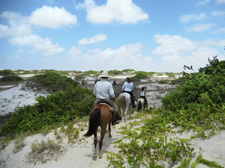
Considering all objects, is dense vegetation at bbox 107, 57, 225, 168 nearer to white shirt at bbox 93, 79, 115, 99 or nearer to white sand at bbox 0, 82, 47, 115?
white shirt at bbox 93, 79, 115, 99

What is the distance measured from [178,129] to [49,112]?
281 inches

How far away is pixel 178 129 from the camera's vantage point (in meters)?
5.93

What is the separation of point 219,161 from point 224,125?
1676 mm

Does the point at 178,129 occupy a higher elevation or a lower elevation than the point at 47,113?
higher

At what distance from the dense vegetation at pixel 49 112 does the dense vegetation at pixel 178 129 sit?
14.5 feet

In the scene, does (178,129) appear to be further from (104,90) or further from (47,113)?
(47,113)

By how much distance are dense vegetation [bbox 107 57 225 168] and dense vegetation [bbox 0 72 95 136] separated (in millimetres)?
4419

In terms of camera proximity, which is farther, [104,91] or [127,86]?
[127,86]

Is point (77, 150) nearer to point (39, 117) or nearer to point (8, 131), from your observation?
point (39, 117)

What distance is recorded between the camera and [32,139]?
313 inches

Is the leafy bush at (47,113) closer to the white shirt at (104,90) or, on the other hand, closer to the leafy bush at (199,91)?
the white shirt at (104,90)

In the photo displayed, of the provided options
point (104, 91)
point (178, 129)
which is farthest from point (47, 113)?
point (178, 129)

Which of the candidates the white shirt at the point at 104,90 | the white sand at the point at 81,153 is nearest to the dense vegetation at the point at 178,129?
the white sand at the point at 81,153

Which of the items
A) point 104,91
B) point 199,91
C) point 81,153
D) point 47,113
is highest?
point 104,91
